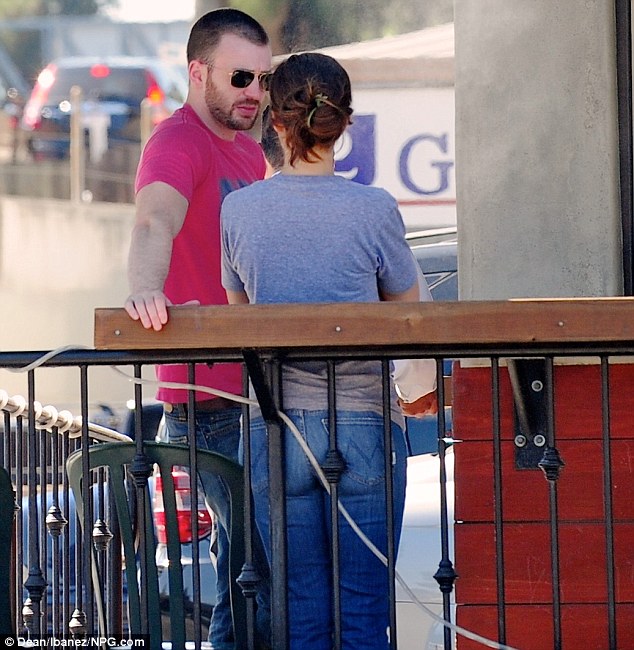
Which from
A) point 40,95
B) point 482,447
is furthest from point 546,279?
point 40,95

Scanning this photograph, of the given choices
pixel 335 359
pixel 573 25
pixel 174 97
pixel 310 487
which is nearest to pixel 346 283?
pixel 335 359

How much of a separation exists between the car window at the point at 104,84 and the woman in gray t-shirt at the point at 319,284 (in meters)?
24.6

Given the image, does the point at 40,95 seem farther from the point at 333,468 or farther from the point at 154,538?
the point at 333,468

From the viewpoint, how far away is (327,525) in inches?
132

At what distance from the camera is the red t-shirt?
3.91 m

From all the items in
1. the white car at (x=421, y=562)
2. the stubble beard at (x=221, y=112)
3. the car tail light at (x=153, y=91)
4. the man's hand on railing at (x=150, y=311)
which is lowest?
the white car at (x=421, y=562)

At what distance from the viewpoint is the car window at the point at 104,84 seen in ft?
89.8

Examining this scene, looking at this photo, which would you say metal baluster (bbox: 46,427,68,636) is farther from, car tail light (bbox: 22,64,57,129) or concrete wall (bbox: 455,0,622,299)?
car tail light (bbox: 22,64,57,129)

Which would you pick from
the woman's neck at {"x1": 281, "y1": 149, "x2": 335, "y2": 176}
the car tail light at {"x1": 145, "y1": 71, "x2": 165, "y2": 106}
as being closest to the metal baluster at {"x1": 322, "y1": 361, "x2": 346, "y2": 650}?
the woman's neck at {"x1": 281, "y1": 149, "x2": 335, "y2": 176}

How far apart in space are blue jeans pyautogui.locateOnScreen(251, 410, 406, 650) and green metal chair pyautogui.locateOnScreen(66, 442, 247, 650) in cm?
10

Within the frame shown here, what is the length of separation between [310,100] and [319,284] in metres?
0.40

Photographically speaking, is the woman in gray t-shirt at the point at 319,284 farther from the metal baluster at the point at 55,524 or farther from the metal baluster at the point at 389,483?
the metal baluster at the point at 55,524

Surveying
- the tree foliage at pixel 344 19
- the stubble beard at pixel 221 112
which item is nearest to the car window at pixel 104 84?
the tree foliage at pixel 344 19

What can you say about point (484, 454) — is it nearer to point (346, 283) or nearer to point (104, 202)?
point (346, 283)
